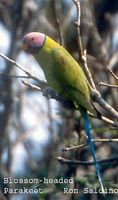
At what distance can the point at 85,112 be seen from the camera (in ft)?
9.62

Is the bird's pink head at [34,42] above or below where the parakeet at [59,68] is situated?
above

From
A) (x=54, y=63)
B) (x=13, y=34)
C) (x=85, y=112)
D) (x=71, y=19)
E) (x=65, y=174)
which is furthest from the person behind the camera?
(x=71, y=19)

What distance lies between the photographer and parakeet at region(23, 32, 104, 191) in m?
3.02

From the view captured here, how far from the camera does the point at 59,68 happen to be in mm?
3127

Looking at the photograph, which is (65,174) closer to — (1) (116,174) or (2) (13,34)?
(1) (116,174)

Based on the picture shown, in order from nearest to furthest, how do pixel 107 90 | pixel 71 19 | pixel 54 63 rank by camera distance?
pixel 54 63 < pixel 107 90 < pixel 71 19

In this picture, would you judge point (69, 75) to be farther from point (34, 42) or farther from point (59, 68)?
point (34, 42)

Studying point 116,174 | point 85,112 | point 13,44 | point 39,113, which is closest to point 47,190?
point 85,112

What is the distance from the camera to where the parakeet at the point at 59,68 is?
302 cm

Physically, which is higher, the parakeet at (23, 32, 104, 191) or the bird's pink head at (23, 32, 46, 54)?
the bird's pink head at (23, 32, 46, 54)

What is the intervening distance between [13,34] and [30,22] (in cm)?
22

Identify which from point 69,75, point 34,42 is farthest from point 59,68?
point 34,42

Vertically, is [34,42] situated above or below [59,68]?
above

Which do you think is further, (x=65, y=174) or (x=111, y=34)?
(x=111, y=34)
